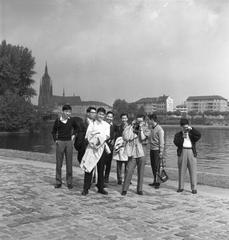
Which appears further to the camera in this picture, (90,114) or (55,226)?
(90,114)

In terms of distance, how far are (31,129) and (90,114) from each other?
6307cm

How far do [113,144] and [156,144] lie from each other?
113 cm

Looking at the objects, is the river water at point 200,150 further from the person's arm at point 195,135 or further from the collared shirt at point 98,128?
the collared shirt at point 98,128

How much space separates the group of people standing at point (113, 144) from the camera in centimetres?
777

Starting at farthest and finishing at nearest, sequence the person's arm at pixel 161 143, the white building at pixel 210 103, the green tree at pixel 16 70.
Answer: the white building at pixel 210 103 → the green tree at pixel 16 70 → the person's arm at pixel 161 143

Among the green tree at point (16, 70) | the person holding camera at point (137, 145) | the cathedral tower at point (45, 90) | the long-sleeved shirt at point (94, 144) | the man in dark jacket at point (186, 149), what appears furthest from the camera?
the cathedral tower at point (45, 90)

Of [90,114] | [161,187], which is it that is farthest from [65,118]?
[161,187]

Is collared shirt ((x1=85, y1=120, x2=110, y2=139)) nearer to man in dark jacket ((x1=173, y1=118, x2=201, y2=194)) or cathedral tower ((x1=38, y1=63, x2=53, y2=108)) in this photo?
man in dark jacket ((x1=173, y1=118, x2=201, y2=194))

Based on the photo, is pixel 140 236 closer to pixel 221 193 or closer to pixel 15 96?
pixel 221 193

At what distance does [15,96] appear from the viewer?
59875 millimetres

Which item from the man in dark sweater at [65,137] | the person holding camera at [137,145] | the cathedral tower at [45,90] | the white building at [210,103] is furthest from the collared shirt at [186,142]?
the white building at [210,103]

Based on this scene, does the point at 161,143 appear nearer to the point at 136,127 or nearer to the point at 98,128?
the point at 136,127

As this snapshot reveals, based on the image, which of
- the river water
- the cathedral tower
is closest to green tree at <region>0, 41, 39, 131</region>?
the river water

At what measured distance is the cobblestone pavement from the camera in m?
5.00
